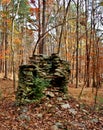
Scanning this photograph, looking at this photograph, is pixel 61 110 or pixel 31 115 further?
pixel 61 110

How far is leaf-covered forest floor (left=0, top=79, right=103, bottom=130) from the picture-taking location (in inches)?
345

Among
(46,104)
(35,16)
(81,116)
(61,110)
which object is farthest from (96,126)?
(35,16)

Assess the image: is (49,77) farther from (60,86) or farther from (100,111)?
(100,111)

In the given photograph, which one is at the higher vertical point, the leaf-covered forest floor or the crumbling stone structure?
the crumbling stone structure

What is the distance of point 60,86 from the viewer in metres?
11.6

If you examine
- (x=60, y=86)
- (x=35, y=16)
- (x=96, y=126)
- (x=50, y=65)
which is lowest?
(x=96, y=126)

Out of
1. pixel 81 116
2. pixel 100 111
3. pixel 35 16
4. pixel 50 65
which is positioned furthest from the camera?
pixel 35 16

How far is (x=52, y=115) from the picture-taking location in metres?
9.59

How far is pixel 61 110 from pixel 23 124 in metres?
1.94

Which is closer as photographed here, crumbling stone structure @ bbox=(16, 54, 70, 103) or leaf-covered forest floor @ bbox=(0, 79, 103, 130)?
leaf-covered forest floor @ bbox=(0, 79, 103, 130)

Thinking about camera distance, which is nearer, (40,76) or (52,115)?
(52,115)

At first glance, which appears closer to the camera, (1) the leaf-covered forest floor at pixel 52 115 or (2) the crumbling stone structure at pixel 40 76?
(1) the leaf-covered forest floor at pixel 52 115

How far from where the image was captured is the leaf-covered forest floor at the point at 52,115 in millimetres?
8758

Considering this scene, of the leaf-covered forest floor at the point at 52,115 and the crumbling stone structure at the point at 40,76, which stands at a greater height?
the crumbling stone structure at the point at 40,76
